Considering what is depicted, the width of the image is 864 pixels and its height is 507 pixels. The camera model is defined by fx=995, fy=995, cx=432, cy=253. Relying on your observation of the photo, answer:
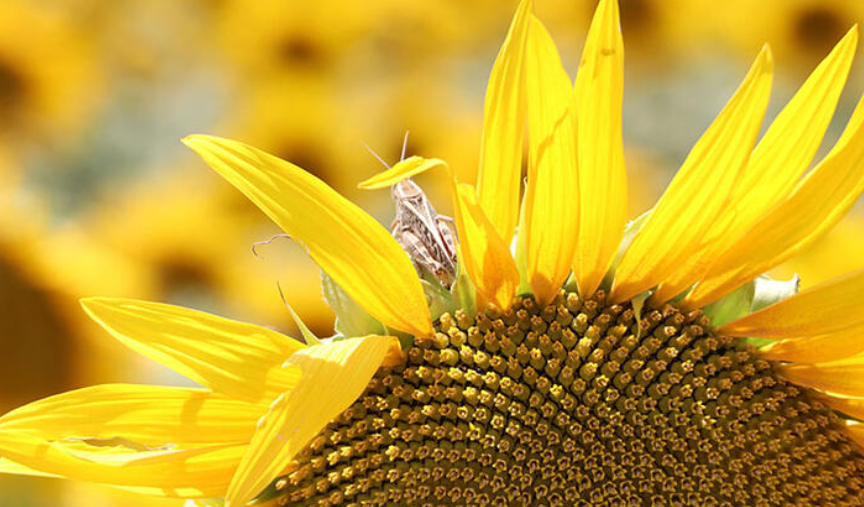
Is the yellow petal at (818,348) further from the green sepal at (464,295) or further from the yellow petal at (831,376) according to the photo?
the green sepal at (464,295)

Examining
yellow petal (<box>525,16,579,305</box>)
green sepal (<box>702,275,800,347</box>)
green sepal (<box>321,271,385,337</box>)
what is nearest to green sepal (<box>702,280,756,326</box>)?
green sepal (<box>702,275,800,347</box>)

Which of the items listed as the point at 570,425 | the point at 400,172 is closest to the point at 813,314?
the point at 570,425

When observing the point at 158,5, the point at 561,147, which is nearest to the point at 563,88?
the point at 561,147

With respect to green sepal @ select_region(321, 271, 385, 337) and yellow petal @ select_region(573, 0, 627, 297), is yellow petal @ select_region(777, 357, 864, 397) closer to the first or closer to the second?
yellow petal @ select_region(573, 0, 627, 297)

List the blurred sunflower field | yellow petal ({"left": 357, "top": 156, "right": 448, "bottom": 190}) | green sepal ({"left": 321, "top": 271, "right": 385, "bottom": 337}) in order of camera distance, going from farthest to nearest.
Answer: the blurred sunflower field → green sepal ({"left": 321, "top": 271, "right": 385, "bottom": 337}) → yellow petal ({"left": 357, "top": 156, "right": 448, "bottom": 190})

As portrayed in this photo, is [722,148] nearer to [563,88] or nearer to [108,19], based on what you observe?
[563,88]

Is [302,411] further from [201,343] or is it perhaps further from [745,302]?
[745,302]
